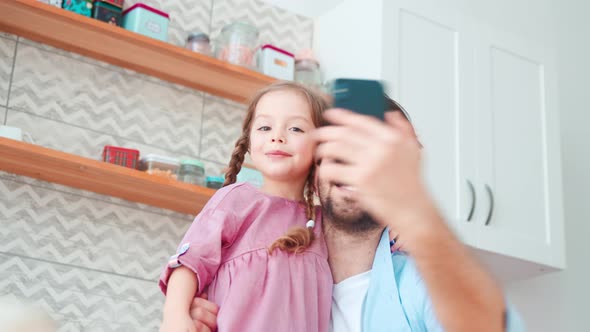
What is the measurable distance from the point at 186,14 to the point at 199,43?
27 cm

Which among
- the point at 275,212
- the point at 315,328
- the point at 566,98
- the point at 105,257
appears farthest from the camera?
the point at 566,98

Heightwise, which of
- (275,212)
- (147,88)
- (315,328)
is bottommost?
(315,328)

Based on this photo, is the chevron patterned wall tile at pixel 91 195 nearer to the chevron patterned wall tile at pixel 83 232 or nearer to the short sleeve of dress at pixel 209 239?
the chevron patterned wall tile at pixel 83 232

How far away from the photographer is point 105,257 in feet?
9.11

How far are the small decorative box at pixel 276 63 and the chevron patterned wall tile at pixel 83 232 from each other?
0.66m

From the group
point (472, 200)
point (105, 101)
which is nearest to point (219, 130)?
point (105, 101)

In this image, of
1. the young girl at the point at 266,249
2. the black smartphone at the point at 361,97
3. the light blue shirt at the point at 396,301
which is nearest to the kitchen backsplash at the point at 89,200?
the young girl at the point at 266,249

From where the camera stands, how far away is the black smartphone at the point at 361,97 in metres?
1.05

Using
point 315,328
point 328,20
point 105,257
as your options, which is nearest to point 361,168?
point 315,328

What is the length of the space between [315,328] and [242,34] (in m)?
1.79

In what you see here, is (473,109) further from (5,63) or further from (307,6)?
(5,63)

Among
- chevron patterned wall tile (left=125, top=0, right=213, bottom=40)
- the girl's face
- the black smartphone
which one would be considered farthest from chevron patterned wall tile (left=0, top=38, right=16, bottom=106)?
the black smartphone

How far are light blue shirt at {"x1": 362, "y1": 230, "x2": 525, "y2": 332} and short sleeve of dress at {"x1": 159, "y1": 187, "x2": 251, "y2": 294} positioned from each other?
289 millimetres

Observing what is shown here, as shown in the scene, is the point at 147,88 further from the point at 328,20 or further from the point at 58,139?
the point at 328,20
